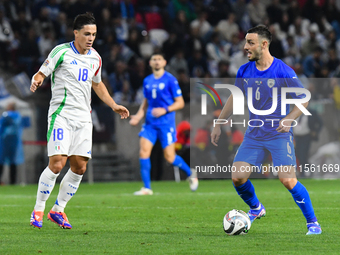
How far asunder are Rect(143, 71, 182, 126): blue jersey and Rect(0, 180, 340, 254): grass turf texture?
161cm

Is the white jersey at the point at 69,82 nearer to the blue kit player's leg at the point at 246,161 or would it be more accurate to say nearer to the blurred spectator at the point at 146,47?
the blue kit player's leg at the point at 246,161

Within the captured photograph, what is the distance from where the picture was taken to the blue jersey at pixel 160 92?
40.2ft

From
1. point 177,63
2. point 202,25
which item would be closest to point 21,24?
point 177,63

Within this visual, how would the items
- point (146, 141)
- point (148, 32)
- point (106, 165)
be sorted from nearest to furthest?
point (146, 141) < point (106, 165) < point (148, 32)

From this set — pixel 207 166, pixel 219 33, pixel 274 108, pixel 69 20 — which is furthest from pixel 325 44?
pixel 274 108

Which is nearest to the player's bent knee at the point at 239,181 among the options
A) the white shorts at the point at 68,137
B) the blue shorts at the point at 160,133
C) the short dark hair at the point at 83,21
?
the white shorts at the point at 68,137

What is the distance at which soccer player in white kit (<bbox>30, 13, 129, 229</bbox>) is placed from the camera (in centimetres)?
670

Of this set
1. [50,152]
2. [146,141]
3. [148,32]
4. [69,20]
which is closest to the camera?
[50,152]

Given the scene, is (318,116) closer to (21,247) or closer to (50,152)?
(50,152)

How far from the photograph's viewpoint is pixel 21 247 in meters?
5.45

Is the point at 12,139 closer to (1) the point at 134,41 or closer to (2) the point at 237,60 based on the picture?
(1) the point at 134,41

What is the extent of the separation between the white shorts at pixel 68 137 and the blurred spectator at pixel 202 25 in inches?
499

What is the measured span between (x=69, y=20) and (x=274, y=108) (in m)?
12.3

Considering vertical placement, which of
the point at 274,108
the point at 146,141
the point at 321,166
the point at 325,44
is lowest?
the point at 321,166
